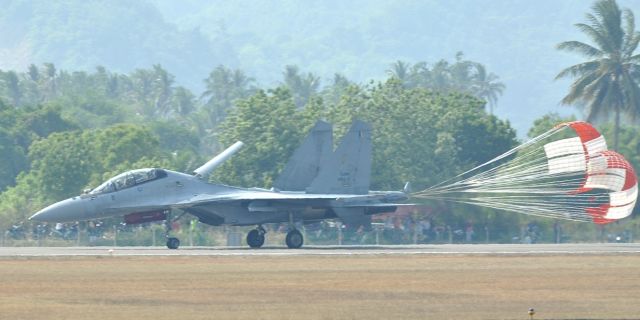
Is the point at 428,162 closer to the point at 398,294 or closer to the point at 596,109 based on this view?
the point at 596,109

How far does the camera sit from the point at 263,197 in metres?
49.2

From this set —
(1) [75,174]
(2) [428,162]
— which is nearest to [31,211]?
(1) [75,174]

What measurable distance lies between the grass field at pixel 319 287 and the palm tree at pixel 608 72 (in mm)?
31085

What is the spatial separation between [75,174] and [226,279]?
37.2 metres

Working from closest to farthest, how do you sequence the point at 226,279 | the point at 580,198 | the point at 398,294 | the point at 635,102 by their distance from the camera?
the point at 398,294 → the point at 226,279 → the point at 580,198 → the point at 635,102

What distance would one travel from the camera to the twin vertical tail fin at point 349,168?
5112cm

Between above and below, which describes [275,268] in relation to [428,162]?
below

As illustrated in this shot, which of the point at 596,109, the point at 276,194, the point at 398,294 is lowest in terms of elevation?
the point at 398,294

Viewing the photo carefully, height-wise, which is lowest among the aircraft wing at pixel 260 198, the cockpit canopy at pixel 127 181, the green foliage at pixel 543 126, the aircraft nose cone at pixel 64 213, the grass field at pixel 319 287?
the grass field at pixel 319 287

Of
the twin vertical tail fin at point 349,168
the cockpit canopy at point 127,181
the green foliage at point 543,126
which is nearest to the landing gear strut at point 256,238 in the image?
the twin vertical tail fin at point 349,168

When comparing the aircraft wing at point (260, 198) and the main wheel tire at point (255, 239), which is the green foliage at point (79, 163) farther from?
the aircraft wing at point (260, 198)

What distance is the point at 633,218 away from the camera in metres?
67.1

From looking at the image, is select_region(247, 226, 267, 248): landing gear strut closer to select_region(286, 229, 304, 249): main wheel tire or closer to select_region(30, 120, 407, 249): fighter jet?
select_region(30, 120, 407, 249): fighter jet

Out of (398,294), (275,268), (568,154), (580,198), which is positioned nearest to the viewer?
(398,294)
